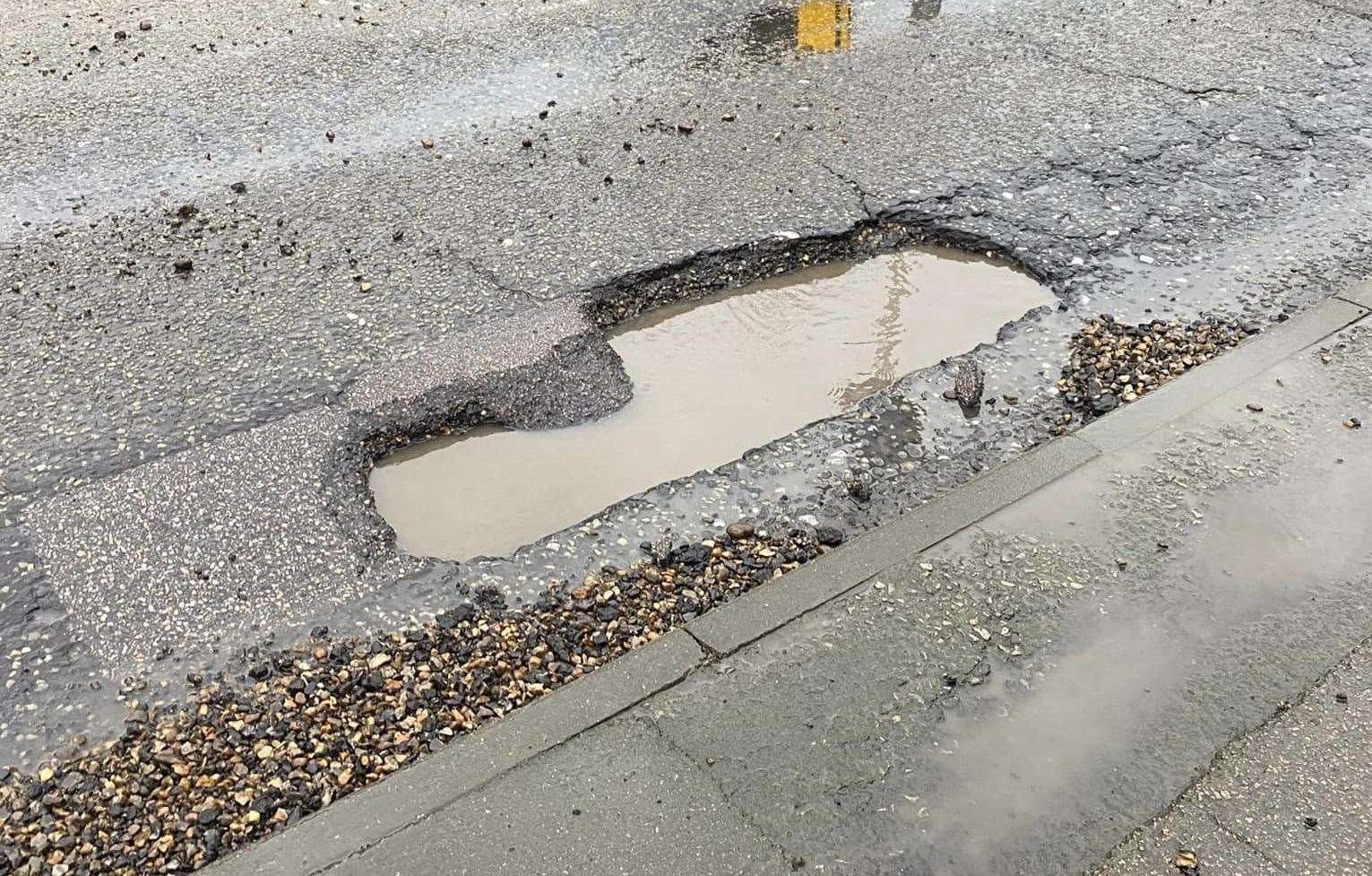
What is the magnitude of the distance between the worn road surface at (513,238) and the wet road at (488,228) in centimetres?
2

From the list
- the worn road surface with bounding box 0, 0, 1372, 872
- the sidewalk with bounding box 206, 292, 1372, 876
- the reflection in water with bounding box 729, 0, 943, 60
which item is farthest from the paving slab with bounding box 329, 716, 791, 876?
the reflection in water with bounding box 729, 0, 943, 60

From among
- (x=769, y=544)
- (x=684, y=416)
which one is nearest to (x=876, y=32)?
(x=684, y=416)

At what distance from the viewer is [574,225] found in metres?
4.61

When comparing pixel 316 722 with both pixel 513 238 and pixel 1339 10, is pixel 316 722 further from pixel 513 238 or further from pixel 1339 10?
pixel 1339 10

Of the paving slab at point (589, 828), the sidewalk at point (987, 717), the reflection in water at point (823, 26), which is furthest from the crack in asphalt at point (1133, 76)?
the paving slab at point (589, 828)

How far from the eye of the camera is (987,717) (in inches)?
108

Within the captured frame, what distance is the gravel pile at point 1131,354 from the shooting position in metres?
3.83

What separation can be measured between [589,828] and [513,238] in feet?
8.92

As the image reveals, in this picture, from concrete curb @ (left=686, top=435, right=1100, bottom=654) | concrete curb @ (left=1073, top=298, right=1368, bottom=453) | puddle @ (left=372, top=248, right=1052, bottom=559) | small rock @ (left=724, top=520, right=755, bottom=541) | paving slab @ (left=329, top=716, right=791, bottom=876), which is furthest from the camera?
concrete curb @ (left=1073, top=298, right=1368, bottom=453)

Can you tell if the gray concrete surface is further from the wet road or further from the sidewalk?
the wet road

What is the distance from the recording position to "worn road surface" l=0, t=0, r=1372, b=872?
3.08 meters

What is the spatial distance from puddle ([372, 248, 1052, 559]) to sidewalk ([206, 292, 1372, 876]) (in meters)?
0.72

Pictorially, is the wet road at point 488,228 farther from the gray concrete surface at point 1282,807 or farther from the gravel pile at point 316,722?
the gray concrete surface at point 1282,807

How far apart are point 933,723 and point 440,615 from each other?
1.30 m
